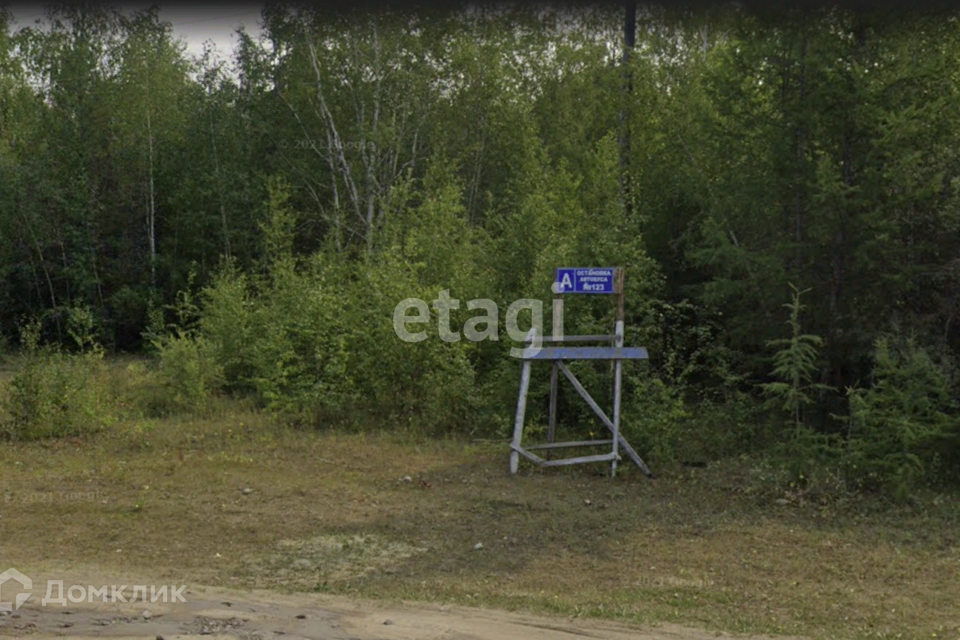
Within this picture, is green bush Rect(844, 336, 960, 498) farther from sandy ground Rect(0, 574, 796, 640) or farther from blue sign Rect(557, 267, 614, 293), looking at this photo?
sandy ground Rect(0, 574, 796, 640)

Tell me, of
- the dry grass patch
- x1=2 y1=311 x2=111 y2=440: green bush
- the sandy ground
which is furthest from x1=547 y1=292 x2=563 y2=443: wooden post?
x1=2 y1=311 x2=111 y2=440: green bush

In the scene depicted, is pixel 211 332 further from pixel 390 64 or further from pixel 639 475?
pixel 390 64

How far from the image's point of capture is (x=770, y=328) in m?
11.2

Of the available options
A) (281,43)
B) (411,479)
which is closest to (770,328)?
(411,479)

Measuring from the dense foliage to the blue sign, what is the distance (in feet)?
4.08

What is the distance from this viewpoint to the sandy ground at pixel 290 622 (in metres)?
4.88

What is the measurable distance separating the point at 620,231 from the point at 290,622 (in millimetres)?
7548

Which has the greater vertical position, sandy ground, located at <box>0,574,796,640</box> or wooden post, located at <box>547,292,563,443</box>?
wooden post, located at <box>547,292,563,443</box>

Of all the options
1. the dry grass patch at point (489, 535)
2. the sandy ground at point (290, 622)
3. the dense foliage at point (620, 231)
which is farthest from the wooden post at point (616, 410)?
the sandy ground at point (290, 622)

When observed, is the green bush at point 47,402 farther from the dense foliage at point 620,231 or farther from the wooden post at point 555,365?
the wooden post at point 555,365

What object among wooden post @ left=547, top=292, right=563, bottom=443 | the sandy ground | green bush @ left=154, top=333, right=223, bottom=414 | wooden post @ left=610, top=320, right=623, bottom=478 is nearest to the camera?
the sandy ground

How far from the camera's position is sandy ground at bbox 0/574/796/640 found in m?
4.88

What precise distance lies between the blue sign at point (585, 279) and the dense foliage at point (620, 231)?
1.24m

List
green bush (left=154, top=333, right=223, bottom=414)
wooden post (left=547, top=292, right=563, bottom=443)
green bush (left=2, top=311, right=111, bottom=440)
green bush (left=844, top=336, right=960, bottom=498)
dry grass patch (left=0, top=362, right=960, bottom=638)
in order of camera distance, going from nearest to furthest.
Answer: dry grass patch (left=0, top=362, right=960, bottom=638), green bush (left=844, top=336, right=960, bottom=498), wooden post (left=547, top=292, right=563, bottom=443), green bush (left=2, top=311, right=111, bottom=440), green bush (left=154, top=333, right=223, bottom=414)
